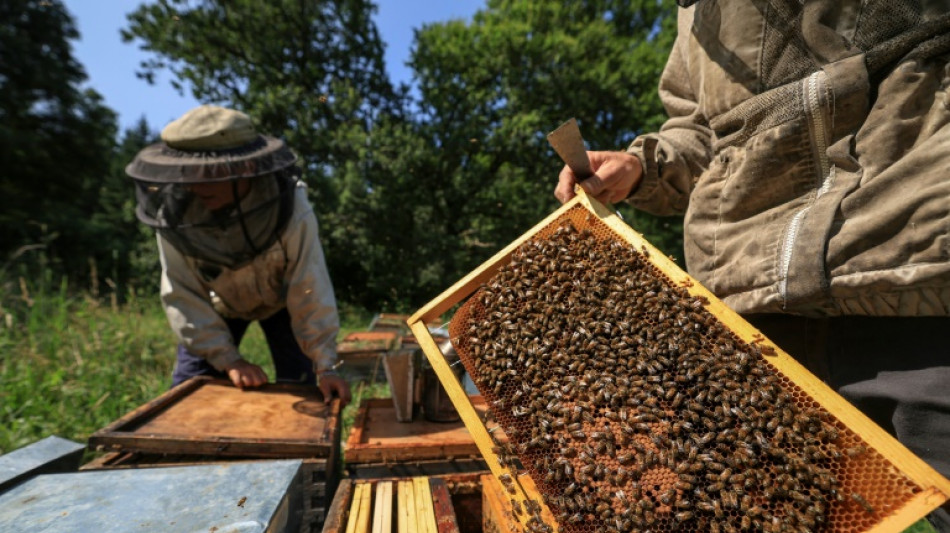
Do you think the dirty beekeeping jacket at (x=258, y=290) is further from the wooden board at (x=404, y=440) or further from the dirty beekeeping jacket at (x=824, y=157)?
the dirty beekeeping jacket at (x=824, y=157)

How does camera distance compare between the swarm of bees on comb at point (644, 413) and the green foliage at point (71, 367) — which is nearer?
the swarm of bees on comb at point (644, 413)

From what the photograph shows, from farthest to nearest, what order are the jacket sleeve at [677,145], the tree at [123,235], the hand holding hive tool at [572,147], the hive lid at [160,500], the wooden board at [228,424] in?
1. the tree at [123,235]
2. the wooden board at [228,424]
3. the jacket sleeve at [677,145]
4. the hand holding hive tool at [572,147]
5. the hive lid at [160,500]

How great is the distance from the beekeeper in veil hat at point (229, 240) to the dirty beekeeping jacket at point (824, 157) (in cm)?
270

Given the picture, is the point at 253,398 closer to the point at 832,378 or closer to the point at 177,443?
the point at 177,443

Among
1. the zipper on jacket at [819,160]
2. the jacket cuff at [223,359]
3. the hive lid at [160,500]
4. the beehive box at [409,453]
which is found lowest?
the beehive box at [409,453]

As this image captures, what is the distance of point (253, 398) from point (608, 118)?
18779 millimetres

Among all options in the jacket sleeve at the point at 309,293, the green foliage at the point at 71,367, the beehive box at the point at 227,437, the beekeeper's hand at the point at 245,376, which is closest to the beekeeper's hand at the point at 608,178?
the beehive box at the point at 227,437

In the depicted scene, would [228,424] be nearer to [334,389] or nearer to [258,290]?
[334,389]

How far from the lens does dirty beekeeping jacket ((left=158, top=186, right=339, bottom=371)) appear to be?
3.79 metres

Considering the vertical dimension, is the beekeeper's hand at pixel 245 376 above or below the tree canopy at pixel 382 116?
below

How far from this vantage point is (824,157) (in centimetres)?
173

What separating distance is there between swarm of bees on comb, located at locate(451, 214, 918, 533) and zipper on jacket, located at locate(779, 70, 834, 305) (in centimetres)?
29

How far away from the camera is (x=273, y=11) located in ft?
53.3

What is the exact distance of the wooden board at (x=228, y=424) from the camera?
2576 millimetres
